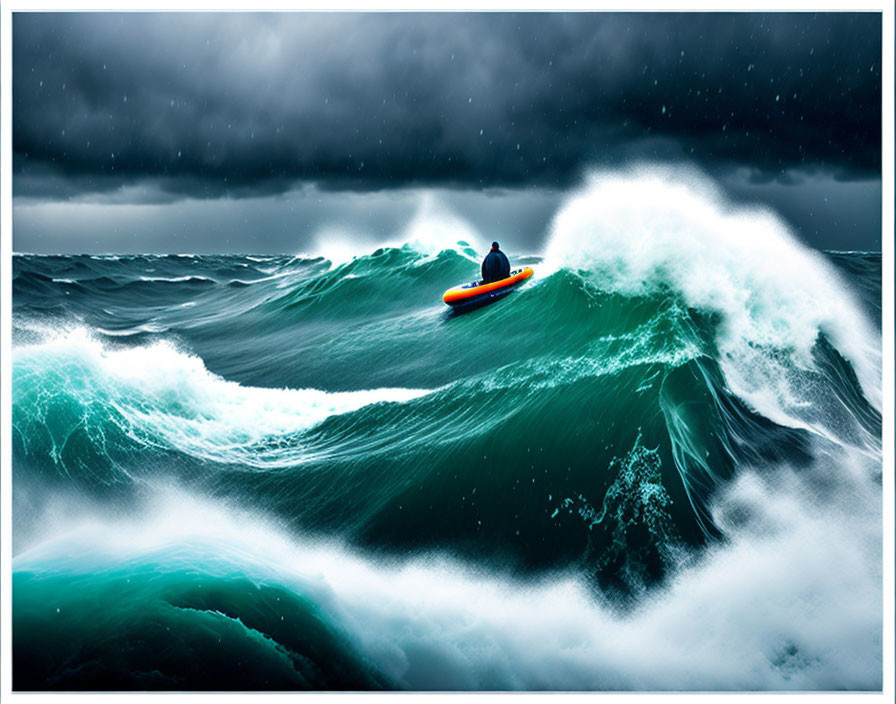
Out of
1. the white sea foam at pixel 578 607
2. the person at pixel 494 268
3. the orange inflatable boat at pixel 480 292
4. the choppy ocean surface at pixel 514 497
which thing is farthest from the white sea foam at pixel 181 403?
the person at pixel 494 268

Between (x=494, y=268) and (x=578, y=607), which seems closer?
(x=578, y=607)

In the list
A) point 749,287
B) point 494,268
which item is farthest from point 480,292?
point 749,287

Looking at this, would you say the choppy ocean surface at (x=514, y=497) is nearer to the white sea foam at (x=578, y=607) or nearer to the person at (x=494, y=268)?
the white sea foam at (x=578, y=607)

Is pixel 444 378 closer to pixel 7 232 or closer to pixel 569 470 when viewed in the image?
pixel 569 470

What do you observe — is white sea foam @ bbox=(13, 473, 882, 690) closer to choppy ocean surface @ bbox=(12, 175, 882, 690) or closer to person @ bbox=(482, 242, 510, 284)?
choppy ocean surface @ bbox=(12, 175, 882, 690)

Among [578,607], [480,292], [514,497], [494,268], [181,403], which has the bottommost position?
[578,607]

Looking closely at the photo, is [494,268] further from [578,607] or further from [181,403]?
[578,607]

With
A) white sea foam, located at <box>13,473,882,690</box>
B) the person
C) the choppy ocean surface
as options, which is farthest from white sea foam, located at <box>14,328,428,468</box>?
the person
